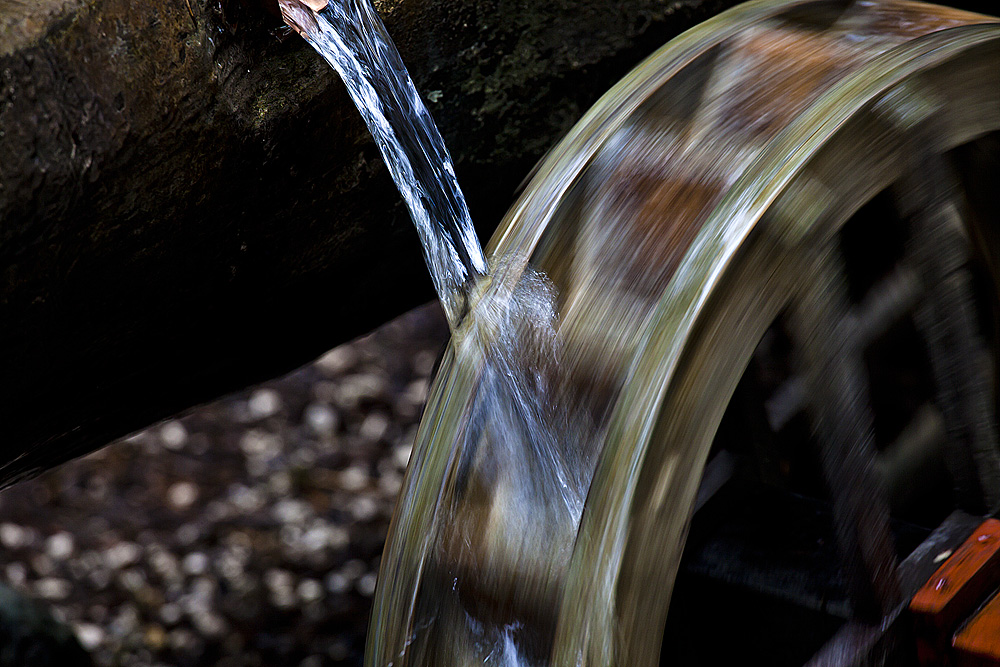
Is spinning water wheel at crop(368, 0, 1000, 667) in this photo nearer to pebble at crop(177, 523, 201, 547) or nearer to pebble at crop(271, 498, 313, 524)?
pebble at crop(271, 498, 313, 524)


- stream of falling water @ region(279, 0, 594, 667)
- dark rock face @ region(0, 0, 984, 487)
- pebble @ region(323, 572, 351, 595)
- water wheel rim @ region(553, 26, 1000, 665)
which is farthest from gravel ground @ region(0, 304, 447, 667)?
water wheel rim @ region(553, 26, 1000, 665)

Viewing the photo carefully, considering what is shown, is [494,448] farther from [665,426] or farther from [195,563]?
[195,563]

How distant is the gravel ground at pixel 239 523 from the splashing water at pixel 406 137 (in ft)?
5.54

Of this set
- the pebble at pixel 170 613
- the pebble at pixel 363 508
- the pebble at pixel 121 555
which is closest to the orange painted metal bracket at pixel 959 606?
the pebble at pixel 363 508

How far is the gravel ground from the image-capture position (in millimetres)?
3188

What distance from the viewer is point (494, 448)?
1.55 meters

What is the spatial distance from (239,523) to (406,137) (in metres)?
2.41

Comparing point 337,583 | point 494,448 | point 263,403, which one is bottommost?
point 337,583

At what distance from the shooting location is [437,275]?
5.57 feet

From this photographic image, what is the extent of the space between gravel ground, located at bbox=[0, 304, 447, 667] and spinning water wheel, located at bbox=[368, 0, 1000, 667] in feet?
5.60

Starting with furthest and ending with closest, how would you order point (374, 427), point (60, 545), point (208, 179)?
point (374, 427) < point (60, 545) < point (208, 179)

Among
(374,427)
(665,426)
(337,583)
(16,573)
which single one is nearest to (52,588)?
(16,573)

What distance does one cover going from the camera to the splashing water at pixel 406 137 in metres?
1.53

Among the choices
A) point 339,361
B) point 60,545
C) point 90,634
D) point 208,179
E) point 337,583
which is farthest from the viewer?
point 339,361
